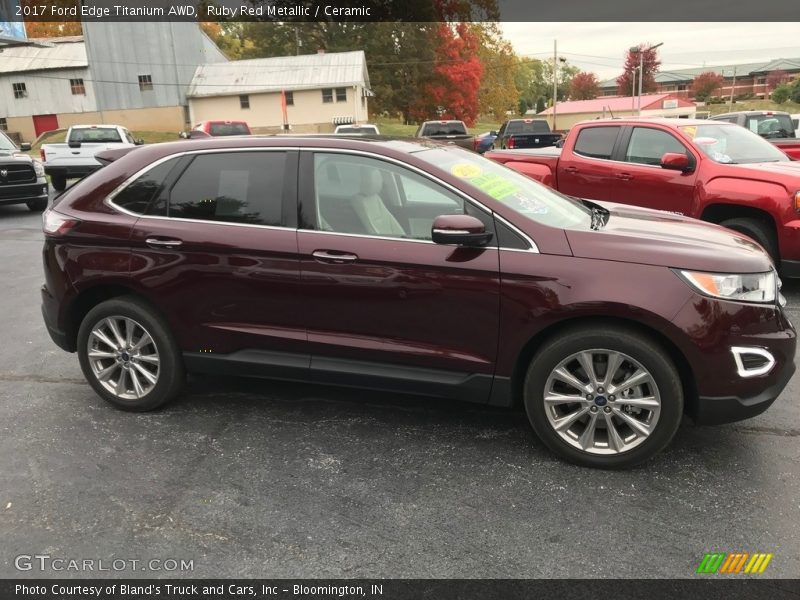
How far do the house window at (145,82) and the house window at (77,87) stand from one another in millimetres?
3673

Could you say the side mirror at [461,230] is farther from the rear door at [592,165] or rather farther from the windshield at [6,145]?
the windshield at [6,145]

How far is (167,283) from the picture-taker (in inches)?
150

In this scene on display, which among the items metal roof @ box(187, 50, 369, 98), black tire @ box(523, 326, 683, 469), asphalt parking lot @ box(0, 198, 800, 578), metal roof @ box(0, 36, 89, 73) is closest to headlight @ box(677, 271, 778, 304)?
black tire @ box(523, 326, 683, 469)

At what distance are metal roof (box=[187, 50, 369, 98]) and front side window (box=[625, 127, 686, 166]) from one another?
37290 millimetres

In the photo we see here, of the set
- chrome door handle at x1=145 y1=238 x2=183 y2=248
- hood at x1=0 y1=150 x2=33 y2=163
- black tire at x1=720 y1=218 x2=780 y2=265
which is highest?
hood at x1=0 y1=150 x2=33 y2=163

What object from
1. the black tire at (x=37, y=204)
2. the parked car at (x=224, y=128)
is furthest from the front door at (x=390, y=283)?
the parked car at (x=224, y=128)

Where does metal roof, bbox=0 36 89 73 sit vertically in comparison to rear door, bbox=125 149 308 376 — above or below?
above

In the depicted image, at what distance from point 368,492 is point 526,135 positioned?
59.8 ft

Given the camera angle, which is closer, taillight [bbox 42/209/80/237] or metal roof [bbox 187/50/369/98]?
taillight [bbox 42/209/80/237]

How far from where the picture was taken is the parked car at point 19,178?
12.6 metres

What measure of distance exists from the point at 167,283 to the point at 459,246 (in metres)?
1.80

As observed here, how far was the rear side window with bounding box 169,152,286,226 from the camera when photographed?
3676 mm

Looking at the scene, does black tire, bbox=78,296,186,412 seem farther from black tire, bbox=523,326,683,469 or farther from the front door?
black tire, bbox=523,326,683,469

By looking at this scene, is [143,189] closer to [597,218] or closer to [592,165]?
[597,218]
